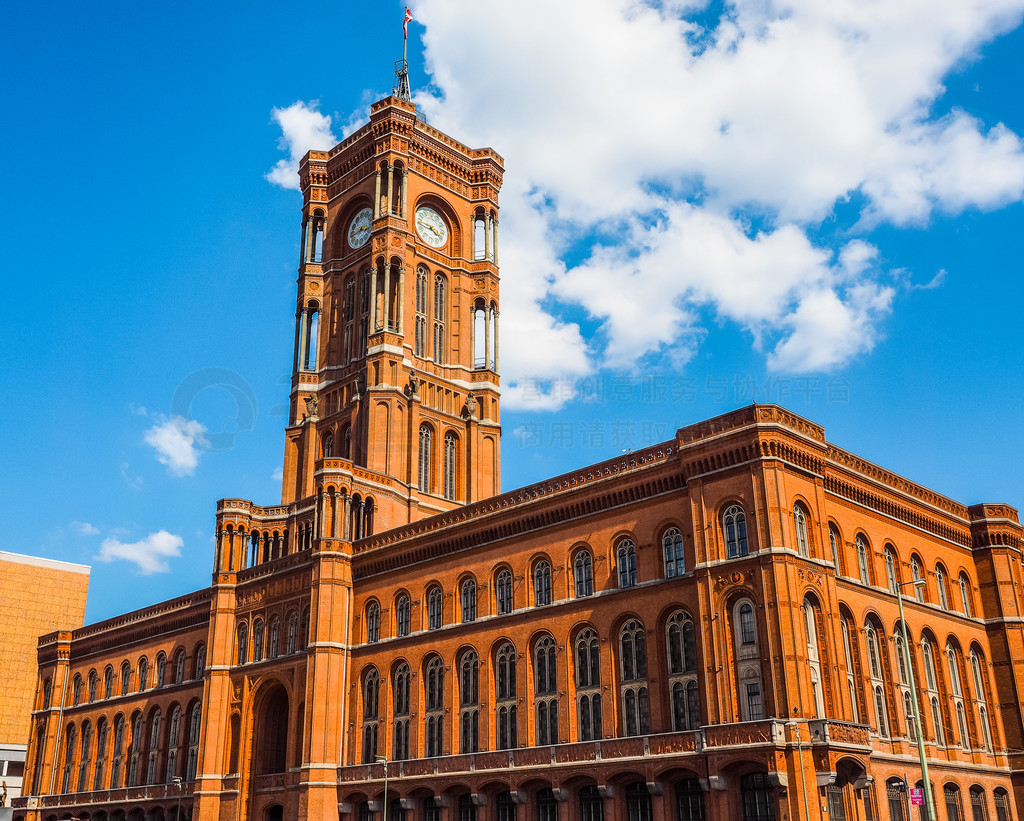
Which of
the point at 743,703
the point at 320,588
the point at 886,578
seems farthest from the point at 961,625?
the point at 320,588

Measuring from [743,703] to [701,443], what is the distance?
1142 centimetres

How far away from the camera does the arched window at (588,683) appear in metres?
50.3

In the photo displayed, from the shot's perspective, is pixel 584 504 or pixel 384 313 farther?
pixel 384 313

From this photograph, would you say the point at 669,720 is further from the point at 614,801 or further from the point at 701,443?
the point at 701,443

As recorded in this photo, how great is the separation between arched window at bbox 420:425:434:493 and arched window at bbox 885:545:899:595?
3672cm

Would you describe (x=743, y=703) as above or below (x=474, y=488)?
below

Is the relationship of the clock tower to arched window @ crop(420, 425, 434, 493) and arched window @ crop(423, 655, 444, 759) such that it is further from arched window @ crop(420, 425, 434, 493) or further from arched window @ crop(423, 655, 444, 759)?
arched window @ crop(423, 655, 444, 759)

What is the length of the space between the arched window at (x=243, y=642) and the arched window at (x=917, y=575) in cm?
4221

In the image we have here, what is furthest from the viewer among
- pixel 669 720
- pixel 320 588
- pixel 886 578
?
Result: pixel 320 588

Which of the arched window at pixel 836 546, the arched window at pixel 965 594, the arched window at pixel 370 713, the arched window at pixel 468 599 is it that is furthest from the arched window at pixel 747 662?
the arched window at pixel 370 713

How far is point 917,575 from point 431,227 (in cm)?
5091

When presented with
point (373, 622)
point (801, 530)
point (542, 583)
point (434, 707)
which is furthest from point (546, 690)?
point (801, 530)

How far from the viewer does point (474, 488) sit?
8275 cm

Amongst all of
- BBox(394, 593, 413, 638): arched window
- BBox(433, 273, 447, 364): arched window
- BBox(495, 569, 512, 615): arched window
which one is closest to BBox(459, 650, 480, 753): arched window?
BBox(495, 569, 512, 615): arched window
